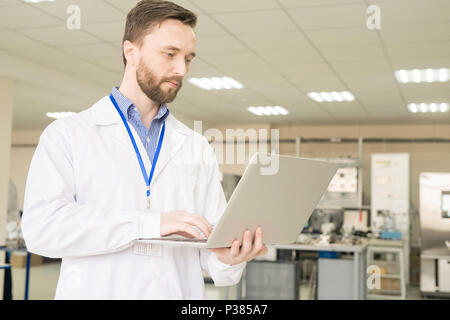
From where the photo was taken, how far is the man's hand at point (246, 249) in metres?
1.12

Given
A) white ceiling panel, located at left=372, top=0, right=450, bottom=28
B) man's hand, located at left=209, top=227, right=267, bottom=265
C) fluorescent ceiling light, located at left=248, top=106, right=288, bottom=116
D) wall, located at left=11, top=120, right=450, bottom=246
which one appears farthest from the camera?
wall, located at left=11, top=120, right=450, bottom=246

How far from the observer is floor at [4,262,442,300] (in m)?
6.70

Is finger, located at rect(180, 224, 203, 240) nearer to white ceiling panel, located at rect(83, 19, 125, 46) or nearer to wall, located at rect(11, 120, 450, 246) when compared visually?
white ceiling panel, located at rect(83, 19, 125, 46)

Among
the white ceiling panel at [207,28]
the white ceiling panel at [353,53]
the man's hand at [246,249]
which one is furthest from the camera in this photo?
the white ceiling panel at [353,53]

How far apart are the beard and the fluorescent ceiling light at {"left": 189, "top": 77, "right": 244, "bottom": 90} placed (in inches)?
240

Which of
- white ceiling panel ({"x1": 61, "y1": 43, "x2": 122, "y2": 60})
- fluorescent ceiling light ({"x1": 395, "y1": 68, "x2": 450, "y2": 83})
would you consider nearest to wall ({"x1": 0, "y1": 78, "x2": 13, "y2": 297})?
white ceiling panel ({"x1": 61, "y1": 43, "x2": 122, "y2": 60})

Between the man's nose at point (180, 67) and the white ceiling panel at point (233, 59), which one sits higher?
the white ceiling panel at point (233, 59)

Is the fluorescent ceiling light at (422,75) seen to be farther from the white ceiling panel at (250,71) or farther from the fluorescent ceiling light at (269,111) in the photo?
the fluorescent ceiling light at (269,111)

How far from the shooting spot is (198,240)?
1124 millimetres

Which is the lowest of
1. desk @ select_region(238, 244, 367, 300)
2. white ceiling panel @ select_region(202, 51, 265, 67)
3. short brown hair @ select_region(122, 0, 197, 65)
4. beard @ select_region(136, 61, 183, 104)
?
desk @ select_region(238, 244, 367, 300)

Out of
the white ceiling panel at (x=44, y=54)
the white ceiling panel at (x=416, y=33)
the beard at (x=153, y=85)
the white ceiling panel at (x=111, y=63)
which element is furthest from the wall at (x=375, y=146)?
the beard at (x=153, y=85)

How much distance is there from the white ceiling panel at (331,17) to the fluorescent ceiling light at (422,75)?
2090 millimetres

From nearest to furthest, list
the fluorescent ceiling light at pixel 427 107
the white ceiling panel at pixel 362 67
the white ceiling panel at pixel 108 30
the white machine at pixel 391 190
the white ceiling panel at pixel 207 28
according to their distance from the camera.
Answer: the white ceiling panel at pixel 207 28 → the white ceiling panel at pixel 108 30 → the white ceiling panel at pixel 362 67 → the fluorescent ceiling light at pixel 427 107 → the white machine at pixel 391 190
